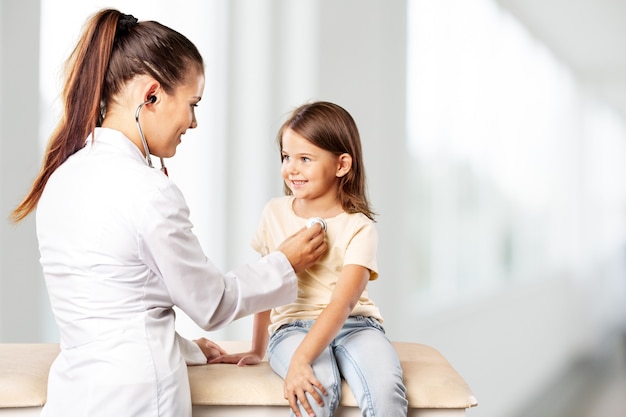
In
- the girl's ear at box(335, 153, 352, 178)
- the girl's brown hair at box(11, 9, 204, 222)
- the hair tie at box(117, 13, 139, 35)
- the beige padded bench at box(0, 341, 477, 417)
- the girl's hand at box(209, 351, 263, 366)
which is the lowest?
the beige padded bench at box(0, 341, 477, 417)

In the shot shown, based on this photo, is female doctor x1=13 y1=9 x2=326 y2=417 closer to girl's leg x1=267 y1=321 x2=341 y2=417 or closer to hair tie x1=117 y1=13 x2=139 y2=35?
hair tie x1=117 y1=13 x2=139 y2=35

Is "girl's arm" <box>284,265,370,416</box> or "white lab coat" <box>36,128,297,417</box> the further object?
"girl's arm" <box>284,265,370,416</box>

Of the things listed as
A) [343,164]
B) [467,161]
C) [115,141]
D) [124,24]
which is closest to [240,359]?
[343,164]

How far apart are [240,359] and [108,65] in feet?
2.28

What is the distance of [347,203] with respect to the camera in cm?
174

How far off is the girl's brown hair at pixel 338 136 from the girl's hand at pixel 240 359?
37 centimetres

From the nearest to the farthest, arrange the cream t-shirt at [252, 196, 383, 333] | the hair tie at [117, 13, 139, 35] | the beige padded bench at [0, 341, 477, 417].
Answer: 1. the hair tie at [117, 13, 139, 35]
2. the beige padded bench at [0, 341, 477, 417]
3. the cream t-shirt at [252, 196, 383, 333]

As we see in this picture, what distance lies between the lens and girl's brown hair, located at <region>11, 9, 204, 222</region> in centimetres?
134

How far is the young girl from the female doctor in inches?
6.7

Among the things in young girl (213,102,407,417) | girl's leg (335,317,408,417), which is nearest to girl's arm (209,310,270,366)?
young girl (213,102,407,417)

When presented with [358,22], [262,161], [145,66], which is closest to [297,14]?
[358,22]

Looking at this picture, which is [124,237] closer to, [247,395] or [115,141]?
[115,141]

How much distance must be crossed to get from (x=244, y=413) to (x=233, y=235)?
4.81ft

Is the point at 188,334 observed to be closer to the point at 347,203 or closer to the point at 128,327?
the point at 347,203
